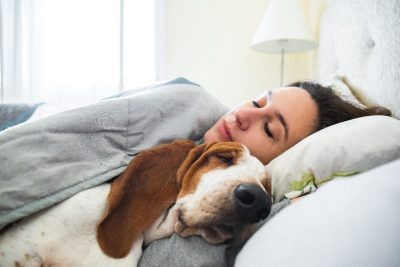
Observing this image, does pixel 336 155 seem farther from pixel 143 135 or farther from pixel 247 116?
pixel 143 135

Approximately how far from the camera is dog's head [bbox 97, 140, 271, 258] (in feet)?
2.10

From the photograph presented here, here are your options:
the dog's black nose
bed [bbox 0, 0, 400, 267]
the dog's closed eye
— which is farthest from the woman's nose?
the dog's black nose

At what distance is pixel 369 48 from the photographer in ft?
4.05

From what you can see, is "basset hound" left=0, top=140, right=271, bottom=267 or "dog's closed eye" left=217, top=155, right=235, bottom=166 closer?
"basset hound" left=0, top=140, right=271, bottom=267

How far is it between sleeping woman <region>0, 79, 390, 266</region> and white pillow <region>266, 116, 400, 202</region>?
149 millimetres

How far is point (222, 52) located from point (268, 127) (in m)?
2.05

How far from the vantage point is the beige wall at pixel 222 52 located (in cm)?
289

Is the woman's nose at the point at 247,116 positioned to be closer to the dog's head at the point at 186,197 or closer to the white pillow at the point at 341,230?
the dog's head at the point at 186,197

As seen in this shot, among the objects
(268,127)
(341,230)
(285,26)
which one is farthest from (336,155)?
(285,26)

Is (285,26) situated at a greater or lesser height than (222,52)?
greater

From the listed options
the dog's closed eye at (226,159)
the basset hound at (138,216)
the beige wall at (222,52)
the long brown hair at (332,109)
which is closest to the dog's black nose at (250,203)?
the basset hound at (138,216)

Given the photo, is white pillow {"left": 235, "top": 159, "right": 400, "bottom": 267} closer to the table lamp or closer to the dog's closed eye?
the dog's closed eye

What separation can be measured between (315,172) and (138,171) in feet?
1.47

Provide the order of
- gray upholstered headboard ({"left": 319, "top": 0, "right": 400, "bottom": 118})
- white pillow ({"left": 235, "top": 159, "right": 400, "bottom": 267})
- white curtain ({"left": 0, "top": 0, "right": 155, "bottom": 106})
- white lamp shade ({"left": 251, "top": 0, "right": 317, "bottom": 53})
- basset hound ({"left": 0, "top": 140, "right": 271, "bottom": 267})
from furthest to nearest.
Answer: white curtain ({"left": 0, "top": 0, "right": 155, "bottom": 106}) → white lamp shade ({"left": 251, "top": 0, "right": 317, "bottom": 53}) → gray upholstered headboard ({"left": 319, "top": 0, "right": 400, "bottom": 118}) → basset hound ({"left": 0, "top": 140, "right": 271, "bottom": 267}) → white pillow ({"left": 235, "top": 159, "right": 400, "bottom": 267})
